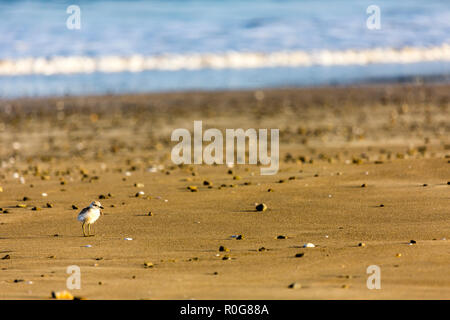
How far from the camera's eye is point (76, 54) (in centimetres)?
4612

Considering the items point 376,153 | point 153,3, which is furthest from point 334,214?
point 153,3

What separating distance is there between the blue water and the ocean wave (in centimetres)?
108

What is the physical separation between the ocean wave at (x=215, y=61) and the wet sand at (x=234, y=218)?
2267 centimetres

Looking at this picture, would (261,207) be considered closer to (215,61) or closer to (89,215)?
(89,215)

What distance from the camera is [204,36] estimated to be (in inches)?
2050

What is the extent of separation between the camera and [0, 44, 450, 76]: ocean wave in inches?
1708

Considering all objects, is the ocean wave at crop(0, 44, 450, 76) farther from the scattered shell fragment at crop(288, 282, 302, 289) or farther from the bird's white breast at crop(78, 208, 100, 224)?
the scattered shell fragment at crop(288, 282, 302, 289)

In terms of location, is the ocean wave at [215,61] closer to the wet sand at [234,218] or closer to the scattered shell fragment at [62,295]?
the wet sand at [234,218]

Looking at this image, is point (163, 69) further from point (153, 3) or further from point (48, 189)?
point (48, 189)

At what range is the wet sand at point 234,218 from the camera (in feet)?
23.9

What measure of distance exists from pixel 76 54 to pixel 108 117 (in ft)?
71.1

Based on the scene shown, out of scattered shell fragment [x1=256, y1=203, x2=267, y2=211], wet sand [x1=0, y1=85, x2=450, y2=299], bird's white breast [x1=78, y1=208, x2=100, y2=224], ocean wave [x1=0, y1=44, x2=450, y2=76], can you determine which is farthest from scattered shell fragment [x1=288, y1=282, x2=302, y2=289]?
ocean wave [x1=0, y1=44, x2=450, y2=76]

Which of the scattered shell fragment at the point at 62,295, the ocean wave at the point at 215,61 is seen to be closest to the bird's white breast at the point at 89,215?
the scattered shell fragment at the point at 62,295

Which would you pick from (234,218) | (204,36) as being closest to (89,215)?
(234,218)
